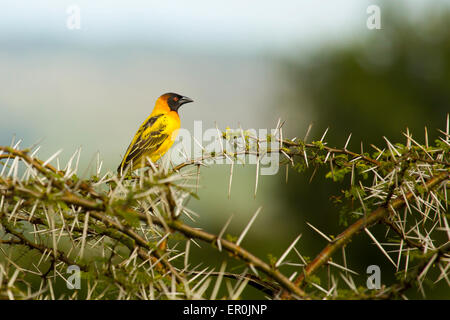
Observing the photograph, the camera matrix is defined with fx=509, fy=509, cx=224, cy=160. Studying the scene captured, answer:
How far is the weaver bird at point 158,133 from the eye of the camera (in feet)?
23.0

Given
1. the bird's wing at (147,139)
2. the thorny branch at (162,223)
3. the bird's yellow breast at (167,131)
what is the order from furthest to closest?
the bird's yellow breast at (167,131) → the bird's wing at (147,139) → the thorny branch at (162,223)

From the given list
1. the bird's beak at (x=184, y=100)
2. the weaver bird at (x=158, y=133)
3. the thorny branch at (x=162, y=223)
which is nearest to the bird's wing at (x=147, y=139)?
the weaver bird at (x=158, y=133)

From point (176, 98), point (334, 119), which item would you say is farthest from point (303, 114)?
point (176, 98)

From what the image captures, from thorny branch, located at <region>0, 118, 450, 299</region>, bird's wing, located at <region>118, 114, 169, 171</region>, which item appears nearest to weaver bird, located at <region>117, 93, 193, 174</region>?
bird's wing, located at <region>118, 114, 169, 171</region>

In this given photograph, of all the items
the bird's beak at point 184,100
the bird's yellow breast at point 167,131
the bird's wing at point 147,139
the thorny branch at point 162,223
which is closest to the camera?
the thorny branch at point 162,223

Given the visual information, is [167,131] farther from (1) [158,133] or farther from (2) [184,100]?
(2) [184,100]

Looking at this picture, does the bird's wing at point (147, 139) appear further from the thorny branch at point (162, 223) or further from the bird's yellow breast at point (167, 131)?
the thorny branch at point (162, 223)

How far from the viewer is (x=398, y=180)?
Answer: 103 inches

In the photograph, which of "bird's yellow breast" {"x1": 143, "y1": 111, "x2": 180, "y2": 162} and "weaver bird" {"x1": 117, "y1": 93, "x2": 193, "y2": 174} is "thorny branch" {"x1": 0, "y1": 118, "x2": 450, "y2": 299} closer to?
"weaver bird" {"x1": 117, "y1": 93, "x2": 193, "y2": 174}

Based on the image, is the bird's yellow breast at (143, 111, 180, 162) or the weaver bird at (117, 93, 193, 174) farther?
the bird's yellow breast at (143, 111, 180, 162)

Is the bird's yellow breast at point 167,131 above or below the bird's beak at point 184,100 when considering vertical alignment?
below

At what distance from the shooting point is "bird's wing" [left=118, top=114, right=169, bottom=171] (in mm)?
6995

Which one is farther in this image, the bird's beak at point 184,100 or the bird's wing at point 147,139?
the bird's beak at point 184,100

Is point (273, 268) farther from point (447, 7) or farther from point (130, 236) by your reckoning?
point (447, 7)
